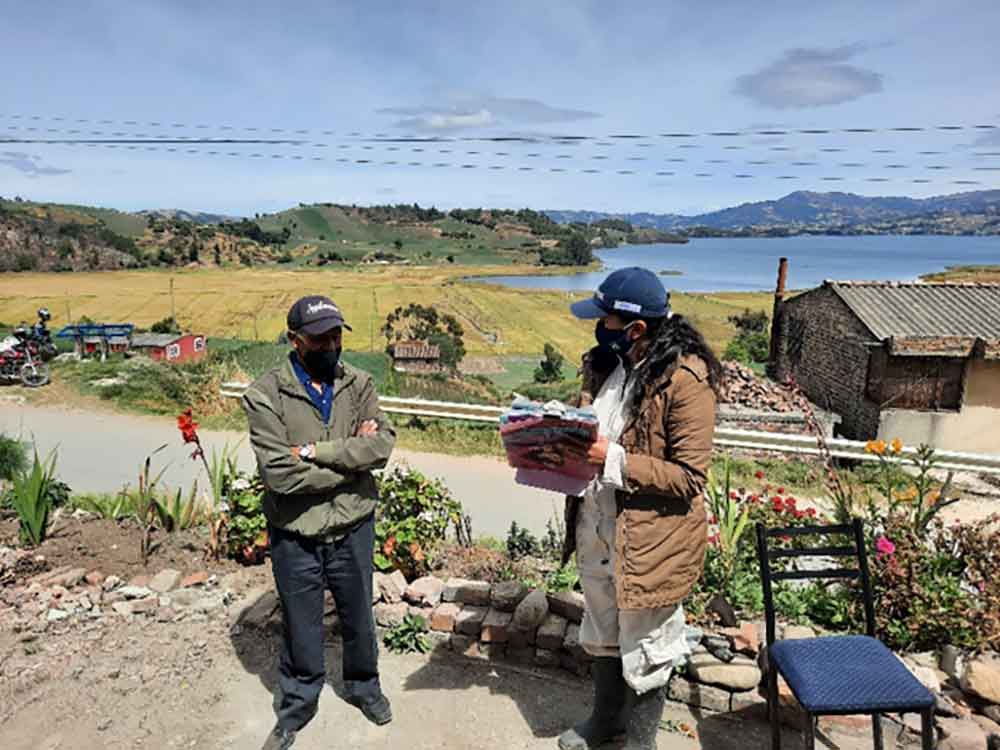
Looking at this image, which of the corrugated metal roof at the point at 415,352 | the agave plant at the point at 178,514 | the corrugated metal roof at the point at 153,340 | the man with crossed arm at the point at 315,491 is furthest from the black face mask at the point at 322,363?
the corrugated metal roof at the point at 415,352

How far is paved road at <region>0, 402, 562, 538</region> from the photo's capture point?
723 cm

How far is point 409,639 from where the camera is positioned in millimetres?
3434

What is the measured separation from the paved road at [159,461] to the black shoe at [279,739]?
345cm

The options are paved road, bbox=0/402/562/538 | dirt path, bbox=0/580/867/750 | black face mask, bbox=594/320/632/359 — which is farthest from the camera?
paved road, bbox=0/402/562/538

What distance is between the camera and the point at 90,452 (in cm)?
873

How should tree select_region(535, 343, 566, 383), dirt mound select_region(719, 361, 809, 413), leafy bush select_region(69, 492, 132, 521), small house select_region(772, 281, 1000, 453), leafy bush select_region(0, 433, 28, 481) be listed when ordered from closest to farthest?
leafy bush select_region(69, 492, 132, 521) < leafy bush select_region(0, 433, 28, 481) < small house select_region(772, 281, 1000, 453) < dirt mound select_region(719, 361, 809, 413) < tree select_region(535, 343, 566, 383)

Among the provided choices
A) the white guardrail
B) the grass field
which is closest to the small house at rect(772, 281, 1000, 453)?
the white guardrail

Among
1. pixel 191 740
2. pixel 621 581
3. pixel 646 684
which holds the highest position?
pixel 621 581

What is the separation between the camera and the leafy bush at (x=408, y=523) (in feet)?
12.6

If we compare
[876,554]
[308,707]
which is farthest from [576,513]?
[876,554]

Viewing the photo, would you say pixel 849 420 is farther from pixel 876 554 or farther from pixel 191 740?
pixel 191 740

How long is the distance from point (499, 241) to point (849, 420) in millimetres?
116834

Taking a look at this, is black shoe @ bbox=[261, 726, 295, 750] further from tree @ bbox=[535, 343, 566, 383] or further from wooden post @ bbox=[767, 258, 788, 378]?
tree @ bbox=[535, 343, 566, 383]

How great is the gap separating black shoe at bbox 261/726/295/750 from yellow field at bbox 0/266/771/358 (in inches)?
1255
